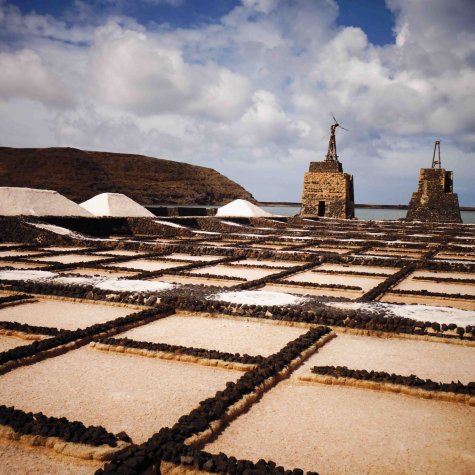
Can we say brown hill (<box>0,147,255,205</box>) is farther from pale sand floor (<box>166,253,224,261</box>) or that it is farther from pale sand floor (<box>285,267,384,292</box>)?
pale sand floor (<box>285,267,384,292</box>)

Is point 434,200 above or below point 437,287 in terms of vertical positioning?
above

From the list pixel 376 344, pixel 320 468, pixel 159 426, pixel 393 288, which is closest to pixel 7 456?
pixel 159 426

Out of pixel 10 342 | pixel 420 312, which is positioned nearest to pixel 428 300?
pixel 420 312

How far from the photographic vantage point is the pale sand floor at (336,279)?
5.77 meters

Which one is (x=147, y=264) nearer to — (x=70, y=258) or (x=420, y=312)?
(x=70, y=258)

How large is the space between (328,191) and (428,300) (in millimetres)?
20477

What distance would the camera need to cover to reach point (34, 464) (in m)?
1.63

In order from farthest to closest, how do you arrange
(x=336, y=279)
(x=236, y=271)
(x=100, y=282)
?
(x=236, y=271)
(x=336, y=279)
(x=100, y=282)

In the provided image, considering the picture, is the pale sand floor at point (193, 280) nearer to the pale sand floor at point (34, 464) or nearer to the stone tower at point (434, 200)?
the pale sand floor at point (34, 464)

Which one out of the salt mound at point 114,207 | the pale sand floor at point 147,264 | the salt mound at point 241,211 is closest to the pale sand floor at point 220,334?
the pale sand floor at point 147,264

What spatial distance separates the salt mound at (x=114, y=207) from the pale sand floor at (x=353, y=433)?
575 inches

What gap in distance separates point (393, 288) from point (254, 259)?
314cm

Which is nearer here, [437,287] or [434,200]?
[437,287]

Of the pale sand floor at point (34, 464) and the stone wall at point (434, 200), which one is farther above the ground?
the stone wall at point (434, 200)
